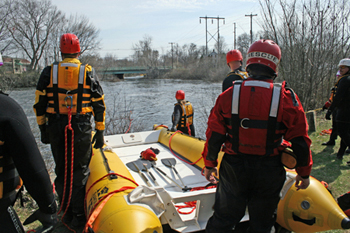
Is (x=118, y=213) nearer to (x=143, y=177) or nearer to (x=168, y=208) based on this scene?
(x=168, y=208)

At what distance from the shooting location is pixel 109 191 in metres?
2.24

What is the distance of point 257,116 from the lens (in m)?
1.64

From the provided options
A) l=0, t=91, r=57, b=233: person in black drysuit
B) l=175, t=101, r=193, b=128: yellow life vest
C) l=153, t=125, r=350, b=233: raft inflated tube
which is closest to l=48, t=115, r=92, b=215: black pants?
l=0, t=91, r=57, b=233: person in black drysuit

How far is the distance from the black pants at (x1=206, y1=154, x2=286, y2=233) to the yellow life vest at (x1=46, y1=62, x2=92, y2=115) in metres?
1.57

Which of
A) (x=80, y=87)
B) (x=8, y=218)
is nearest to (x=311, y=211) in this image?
(x=8, y=218)

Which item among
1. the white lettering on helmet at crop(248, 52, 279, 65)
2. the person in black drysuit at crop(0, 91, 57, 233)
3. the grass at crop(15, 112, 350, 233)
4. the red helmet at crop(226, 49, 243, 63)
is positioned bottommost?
the grass at crop(15, 112, 350, 233)

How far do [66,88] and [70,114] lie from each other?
27 cm

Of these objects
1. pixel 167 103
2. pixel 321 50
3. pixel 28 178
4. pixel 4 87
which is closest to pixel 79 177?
pixel 28 178

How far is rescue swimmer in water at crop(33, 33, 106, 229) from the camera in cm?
247

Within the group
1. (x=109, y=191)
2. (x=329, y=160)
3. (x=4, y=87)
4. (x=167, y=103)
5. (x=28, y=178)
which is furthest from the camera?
(x=167, y=103)

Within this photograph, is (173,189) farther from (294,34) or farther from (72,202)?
(294,34)

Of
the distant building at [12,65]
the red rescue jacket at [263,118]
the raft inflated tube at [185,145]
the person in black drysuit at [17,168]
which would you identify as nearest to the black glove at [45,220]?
the person in black drysuit at [17,168]

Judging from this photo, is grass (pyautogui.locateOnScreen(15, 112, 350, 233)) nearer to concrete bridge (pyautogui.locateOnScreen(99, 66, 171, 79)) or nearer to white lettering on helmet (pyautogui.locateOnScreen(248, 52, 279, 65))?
white lettering on helmet (pyautogui.locateOnScreen(248, 52, 279, 65))

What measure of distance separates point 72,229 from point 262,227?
1.91 m
